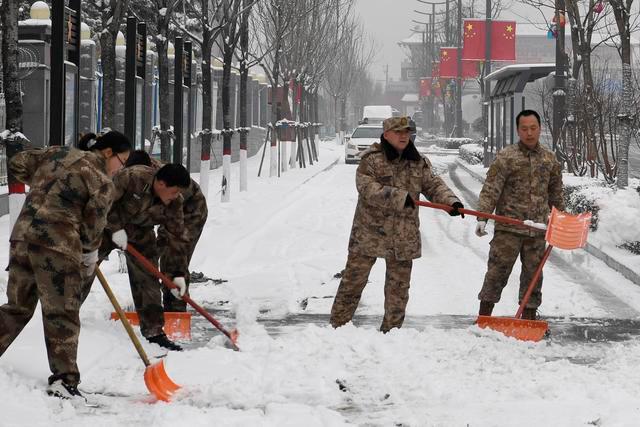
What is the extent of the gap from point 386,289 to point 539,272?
1.16 m

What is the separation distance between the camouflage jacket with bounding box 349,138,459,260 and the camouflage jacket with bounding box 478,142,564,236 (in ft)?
2.24

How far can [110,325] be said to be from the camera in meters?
8.07

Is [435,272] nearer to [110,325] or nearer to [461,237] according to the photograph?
[461,237]

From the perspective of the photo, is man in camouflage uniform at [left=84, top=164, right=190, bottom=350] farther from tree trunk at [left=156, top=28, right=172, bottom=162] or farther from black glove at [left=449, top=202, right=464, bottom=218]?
tree trunk at [left=156, top=28, right=172, bottom=162]

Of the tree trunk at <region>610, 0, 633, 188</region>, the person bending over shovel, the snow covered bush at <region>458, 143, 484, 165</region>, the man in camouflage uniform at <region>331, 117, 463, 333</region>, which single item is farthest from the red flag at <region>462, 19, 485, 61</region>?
the person bending over shovel

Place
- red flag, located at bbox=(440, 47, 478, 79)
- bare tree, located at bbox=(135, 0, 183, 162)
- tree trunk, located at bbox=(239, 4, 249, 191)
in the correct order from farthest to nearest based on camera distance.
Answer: red flag, located at bbox=(440, 47, 478, 79), tree trunk, located at bbox=(239, 4, 249, 191), bare tree, located at bbox=(135, 0, 183, 162)

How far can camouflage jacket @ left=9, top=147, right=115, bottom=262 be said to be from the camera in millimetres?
5758

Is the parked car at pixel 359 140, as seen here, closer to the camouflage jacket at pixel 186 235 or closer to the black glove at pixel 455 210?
the camouflage jacket at pixel 186 235

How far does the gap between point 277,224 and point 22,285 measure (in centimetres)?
1081

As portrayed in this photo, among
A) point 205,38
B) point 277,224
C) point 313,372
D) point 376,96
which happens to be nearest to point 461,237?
point 277,224

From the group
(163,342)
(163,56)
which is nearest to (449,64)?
(163,56)

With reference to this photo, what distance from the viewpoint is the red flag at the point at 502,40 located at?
4312cm

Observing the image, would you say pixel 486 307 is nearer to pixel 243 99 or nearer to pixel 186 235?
pixel 186 235

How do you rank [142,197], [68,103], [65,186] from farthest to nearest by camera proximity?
[68,103], [142,197], [65,186]
